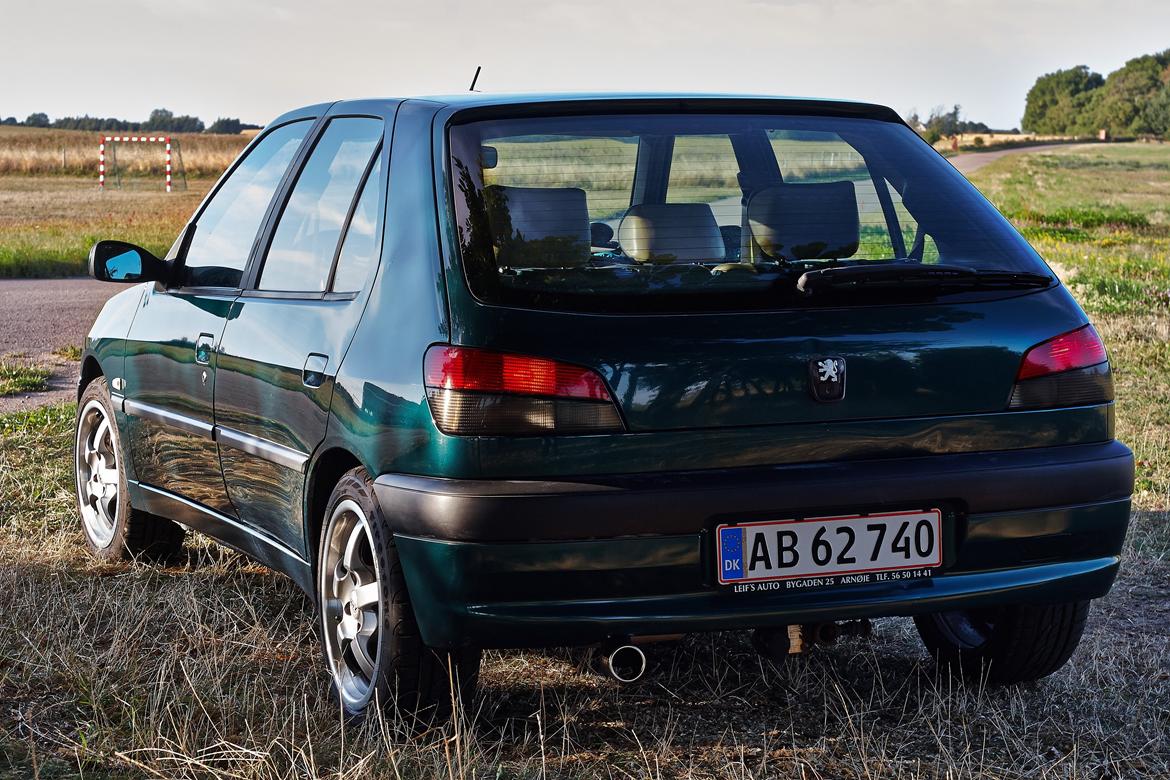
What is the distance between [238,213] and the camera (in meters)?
4.98

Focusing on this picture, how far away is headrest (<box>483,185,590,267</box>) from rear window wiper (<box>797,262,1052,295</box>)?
0.55m

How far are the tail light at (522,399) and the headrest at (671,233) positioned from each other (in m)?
0.44

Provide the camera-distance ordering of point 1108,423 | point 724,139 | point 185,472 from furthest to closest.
Answer: point 185,472 → point 724,139 → point 1108,423

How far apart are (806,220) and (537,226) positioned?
74 cm

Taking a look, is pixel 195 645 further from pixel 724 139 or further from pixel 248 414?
pixel 724 139

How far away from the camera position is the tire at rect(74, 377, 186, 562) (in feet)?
18.6

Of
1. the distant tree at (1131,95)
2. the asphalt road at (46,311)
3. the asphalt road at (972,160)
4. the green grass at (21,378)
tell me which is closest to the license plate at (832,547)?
the green grass at (21,378)

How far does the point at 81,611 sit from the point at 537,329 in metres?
2.32

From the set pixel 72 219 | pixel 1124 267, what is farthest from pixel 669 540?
pixel 72 219

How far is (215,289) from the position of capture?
191 inches

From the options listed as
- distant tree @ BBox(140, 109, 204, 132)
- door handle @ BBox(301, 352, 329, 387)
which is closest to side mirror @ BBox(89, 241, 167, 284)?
door handle @ BBox(301, 352, 329, 387)

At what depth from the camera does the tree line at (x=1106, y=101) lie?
489 feet

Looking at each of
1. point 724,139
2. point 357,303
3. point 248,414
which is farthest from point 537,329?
point 248,414

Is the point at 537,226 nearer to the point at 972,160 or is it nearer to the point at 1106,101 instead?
the point at 972,160
